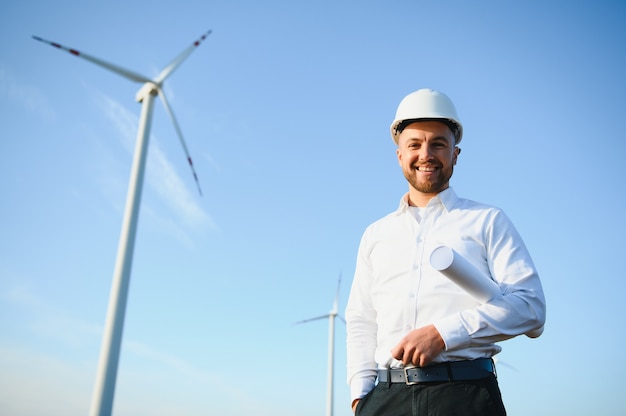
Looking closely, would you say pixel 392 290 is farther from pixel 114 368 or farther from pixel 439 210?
pixel 114 368

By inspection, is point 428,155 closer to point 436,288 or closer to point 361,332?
point 436,288

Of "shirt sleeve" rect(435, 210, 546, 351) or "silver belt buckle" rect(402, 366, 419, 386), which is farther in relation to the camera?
"silver belt buckle" rect(402, 366, 419, 386)

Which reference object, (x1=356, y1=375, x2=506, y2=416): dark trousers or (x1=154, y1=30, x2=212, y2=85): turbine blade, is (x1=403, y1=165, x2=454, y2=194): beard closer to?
(x1=356, y1=375, x2=506, y2=416): dark trousers

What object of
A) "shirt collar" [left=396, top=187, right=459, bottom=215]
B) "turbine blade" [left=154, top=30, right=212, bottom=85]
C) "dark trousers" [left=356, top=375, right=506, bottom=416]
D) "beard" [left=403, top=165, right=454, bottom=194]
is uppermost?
"turbine blade" [left=154, top=30, right=212, bottom=85]

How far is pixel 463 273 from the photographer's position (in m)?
3.37

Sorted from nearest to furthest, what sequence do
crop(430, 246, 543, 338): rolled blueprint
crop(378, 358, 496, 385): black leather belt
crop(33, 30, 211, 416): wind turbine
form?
crop(430, 246, 543, 338): rolled blueprint < crop(378, 358, 496, 385): black leather belt < crop(33, 30, 211, 416): wind turbine

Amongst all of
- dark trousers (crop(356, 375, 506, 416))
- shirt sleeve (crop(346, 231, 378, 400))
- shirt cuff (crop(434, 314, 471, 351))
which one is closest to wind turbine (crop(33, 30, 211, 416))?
shirt sleeve (crop(346, 231, 378, 400))

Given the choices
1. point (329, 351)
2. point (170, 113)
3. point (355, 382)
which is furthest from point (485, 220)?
point (329, 351)

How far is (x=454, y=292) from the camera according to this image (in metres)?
3.88

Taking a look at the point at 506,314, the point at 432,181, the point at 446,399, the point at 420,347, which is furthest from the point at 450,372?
the point at 432,181

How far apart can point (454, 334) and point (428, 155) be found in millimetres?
1545

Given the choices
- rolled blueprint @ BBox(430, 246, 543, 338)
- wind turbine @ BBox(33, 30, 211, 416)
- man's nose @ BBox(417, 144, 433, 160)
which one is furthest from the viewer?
wind turbine @ BBox(33, 30, 211, 416)

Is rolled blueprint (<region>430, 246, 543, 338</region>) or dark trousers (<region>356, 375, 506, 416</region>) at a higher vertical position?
rolled blueprint (<region>430, 246, 543, 338</region>)

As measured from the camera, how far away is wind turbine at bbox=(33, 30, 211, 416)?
1509 centimetres
